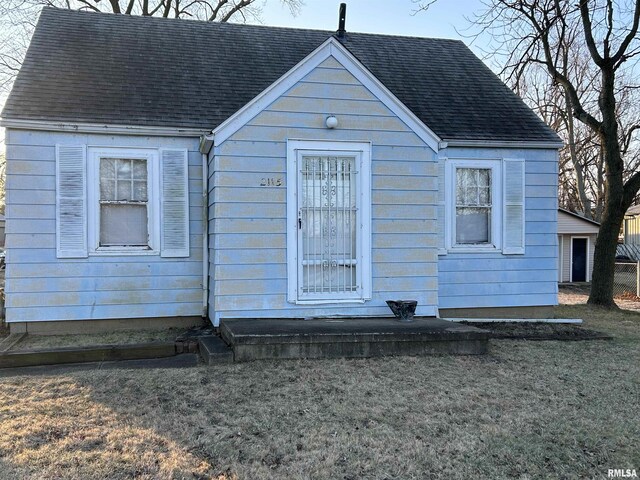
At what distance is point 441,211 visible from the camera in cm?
802

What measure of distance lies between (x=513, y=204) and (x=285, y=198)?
4.03m

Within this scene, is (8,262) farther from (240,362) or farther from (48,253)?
(240,362)

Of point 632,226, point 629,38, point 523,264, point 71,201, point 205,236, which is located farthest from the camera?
point 632,226

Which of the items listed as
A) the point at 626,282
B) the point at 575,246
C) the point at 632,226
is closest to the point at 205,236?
the point at 626,282

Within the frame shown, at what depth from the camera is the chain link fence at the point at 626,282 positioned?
15125 mm

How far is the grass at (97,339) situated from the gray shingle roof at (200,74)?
9.64 feet

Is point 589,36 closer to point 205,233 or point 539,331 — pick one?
point 539,331

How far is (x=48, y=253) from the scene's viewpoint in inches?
271

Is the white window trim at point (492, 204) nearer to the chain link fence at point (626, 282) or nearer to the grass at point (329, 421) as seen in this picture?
the grass at point (329, 421)

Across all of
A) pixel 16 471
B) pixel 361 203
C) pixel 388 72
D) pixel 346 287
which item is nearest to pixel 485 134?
pixel 388 72

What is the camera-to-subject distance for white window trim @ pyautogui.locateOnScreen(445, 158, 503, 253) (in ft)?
26.5

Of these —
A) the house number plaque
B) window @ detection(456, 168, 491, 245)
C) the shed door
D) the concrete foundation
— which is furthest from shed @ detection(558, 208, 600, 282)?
the concrete foundation

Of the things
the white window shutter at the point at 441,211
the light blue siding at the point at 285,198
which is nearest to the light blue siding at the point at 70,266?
the light blue siding at the point at 285,198

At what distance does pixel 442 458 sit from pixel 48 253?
5899 millimetres
